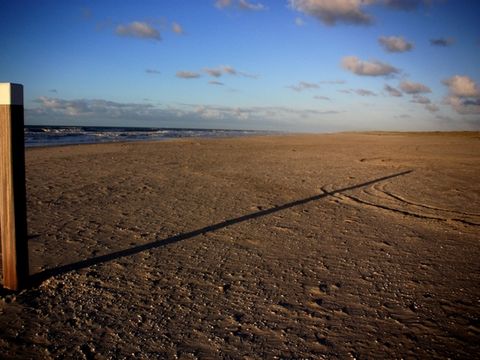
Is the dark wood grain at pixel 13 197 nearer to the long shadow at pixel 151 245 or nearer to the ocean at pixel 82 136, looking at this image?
the long shadow at pixel 151 245

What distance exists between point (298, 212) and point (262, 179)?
312cm

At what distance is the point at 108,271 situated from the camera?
3473 mm

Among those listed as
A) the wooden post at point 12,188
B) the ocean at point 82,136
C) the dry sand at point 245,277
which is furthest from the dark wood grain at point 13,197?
the ocean at point 82,136

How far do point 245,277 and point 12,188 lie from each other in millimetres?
2404

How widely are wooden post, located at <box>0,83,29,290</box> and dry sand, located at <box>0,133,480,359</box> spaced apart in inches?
9.7

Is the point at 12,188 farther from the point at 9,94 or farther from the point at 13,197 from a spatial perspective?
the point at 9,94

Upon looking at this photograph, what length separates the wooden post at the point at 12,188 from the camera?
281 centimetres

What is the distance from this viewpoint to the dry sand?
→ 2459mm

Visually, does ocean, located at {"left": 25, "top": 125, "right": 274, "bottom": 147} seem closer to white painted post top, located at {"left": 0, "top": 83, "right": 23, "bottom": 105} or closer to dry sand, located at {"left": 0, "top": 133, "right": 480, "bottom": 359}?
dry sand, located at {"left": 0, "top": 133, "right": 480, "bottom": 359}

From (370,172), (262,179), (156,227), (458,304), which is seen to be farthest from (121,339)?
(370,172)

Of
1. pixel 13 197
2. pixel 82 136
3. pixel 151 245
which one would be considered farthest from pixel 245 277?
pixel 82 136

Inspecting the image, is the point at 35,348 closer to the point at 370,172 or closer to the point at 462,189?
the point at 462,189

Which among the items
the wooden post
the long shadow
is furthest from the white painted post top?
the long shadow

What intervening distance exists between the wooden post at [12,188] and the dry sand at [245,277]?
A: 0.25 m
